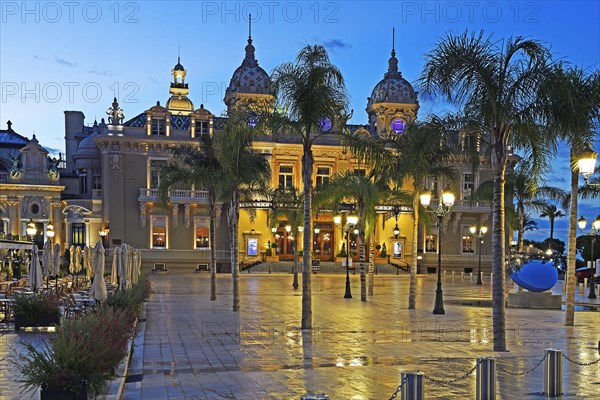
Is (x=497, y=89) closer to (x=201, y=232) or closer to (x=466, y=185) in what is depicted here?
(x=201, y=232)

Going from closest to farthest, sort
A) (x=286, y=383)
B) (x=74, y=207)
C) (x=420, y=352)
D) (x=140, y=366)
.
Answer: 1. (x=286, y=383)
2. (x=140, y=366)
3. (x=420, y=352)
4. (x=74, y=207)

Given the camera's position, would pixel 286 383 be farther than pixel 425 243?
No

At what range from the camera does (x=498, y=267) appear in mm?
14391

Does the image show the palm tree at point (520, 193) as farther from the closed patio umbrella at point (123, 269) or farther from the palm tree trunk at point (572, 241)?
the closed patio umbrella at point (123, 269)

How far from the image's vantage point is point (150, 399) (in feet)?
32.8

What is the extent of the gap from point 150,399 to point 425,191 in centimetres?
1650

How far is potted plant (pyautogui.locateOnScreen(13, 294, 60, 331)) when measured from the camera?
679 inches

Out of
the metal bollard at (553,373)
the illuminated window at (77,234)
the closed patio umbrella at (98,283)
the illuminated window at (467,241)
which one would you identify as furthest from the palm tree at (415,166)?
the illuminated window at (467,241)

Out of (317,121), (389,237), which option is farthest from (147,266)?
(317,121)

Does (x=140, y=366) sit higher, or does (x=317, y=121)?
(x=317, y=121)

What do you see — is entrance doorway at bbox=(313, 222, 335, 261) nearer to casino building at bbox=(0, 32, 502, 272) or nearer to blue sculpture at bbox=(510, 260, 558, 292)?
casino building at bbox=(0, 32, 502, 272)

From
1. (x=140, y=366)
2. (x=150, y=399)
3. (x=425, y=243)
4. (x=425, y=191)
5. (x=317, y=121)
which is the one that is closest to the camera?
(x=150, y=399)

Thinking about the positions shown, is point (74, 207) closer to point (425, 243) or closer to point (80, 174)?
point (80, 174)

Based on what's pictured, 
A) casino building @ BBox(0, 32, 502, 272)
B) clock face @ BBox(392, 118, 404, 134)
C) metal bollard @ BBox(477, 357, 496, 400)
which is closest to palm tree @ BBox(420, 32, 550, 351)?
metal bollard @ BBox(477, 357, 496, 400)
